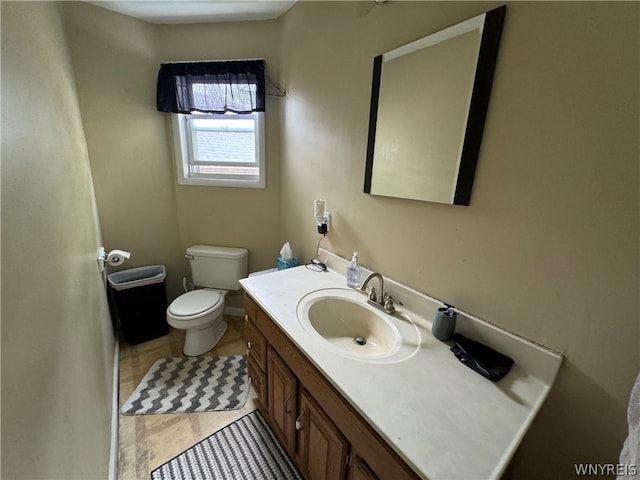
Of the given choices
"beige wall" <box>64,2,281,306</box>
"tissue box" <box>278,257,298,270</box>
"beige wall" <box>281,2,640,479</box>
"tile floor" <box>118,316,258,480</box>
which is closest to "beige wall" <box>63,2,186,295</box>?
"beige wall" <box>64,2,281,306</box>

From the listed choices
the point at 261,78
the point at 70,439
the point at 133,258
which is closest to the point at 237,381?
the point at 70,439

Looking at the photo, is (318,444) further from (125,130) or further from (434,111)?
(125,130)

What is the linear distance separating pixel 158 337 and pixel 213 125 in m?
1.79

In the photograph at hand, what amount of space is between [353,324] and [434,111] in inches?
37.9

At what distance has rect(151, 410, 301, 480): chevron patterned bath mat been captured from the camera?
3.94 feet

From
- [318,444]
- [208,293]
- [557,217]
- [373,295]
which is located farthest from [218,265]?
[557,217]

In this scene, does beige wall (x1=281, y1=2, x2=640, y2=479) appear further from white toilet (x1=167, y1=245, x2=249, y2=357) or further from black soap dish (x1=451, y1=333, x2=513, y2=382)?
white toilet (x1=167, y1=245, x2=249, y2=357)

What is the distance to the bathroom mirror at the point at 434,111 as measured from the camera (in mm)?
822

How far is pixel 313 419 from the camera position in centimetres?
93

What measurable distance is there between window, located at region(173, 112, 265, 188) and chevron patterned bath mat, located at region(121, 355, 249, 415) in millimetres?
1375

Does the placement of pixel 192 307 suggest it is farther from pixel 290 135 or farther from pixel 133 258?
pixel 290 135

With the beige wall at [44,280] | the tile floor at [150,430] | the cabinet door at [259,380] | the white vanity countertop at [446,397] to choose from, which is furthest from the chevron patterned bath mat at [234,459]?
the white vanity countertop at [446,397]

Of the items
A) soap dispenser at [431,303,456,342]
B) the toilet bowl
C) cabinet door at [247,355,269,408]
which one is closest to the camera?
soap dispenser at [431,303,456,342]

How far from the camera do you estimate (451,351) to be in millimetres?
910
